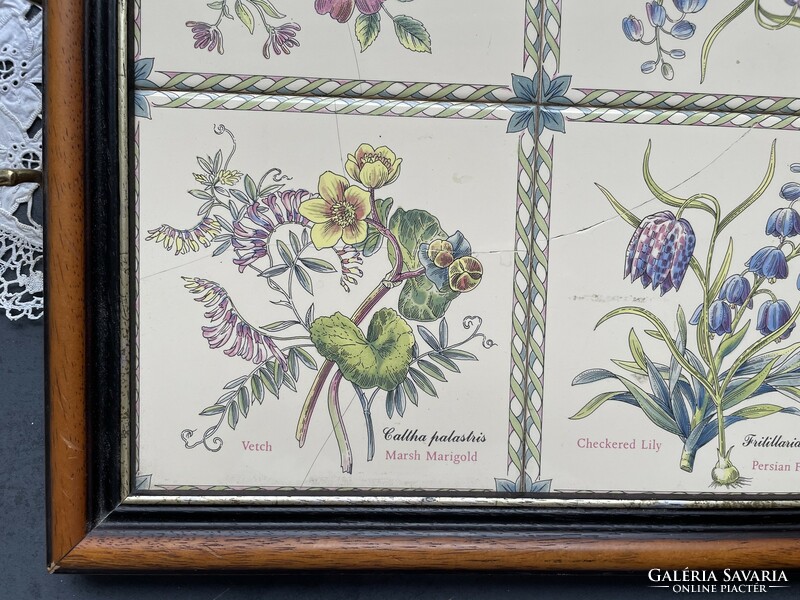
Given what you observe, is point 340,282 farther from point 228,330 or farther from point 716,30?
point 716,30

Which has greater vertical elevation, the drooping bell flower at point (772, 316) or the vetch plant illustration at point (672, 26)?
the vetch plant illustration at point (672, 26)

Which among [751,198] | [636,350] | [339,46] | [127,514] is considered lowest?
[127,514]

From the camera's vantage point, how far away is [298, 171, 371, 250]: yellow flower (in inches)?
16.1

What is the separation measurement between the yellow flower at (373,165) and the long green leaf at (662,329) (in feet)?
0.59

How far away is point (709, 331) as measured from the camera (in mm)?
423

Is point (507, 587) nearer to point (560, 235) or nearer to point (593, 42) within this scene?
point (560, 235)

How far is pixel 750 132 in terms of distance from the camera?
16.3 inches

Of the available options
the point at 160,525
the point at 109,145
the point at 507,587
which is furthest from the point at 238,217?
the point at 507,587

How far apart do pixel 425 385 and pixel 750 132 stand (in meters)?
0.28

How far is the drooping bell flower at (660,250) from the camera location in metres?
0.42

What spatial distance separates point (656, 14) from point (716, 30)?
4 cm

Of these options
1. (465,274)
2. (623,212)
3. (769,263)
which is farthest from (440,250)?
(769,263)

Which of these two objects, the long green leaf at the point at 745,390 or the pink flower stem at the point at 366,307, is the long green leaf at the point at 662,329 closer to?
the long green leaf at the point at 745,390

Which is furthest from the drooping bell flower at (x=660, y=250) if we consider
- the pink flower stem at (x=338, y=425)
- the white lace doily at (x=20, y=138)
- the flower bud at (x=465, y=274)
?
the white lace doily at (x=20, y=138)
